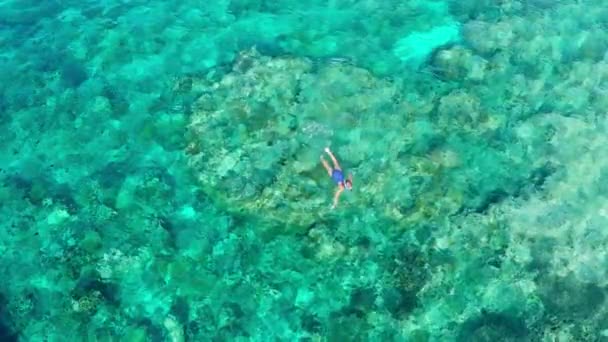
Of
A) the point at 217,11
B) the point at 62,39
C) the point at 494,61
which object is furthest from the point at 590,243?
the point at 62,39

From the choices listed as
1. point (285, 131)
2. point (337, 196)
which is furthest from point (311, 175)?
point (285, 131)

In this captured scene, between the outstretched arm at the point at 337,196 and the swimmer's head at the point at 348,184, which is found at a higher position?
the swimmer's head at the point at 348,184

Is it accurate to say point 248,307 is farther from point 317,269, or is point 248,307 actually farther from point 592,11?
point 592,11

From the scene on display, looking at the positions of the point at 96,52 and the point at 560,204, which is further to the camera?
the point at 96,52

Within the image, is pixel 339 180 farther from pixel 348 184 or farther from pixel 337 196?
pixel 337 196

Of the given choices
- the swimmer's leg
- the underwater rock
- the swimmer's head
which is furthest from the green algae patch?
the swimmer's head

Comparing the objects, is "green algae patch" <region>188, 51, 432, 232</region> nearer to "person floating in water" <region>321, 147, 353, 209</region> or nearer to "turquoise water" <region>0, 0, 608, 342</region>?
"turquoise water" <region>0, 0, 608, 342</region>

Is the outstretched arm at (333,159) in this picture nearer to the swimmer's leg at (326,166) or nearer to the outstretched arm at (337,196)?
the swimmer's leg at (326,166)

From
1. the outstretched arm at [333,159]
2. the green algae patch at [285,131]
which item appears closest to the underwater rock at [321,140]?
the green algae patch at [285,131]
